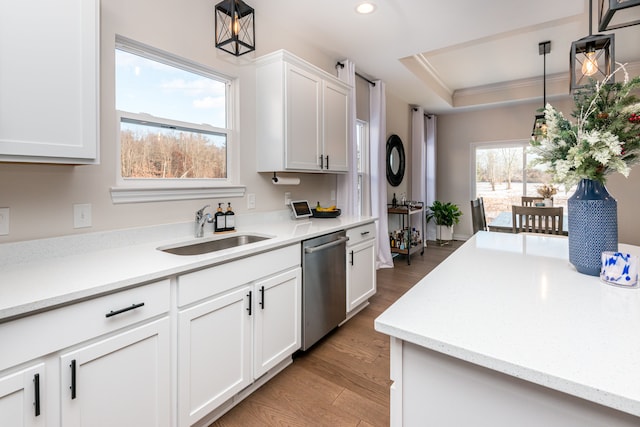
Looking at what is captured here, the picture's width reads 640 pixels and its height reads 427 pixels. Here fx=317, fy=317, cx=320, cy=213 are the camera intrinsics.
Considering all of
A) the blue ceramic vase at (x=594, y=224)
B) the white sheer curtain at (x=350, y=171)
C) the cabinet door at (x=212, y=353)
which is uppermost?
the white sheer curtain at (x=350, y=171)

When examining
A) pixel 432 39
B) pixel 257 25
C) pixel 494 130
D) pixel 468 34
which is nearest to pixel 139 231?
pixel 257 25

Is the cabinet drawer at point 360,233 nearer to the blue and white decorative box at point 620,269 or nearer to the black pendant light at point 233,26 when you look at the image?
the black pendant light at point 233,26

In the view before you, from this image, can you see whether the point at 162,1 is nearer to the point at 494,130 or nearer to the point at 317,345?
the point at 317,345

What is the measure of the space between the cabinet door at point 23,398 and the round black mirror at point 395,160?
15.5 feet

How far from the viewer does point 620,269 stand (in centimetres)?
106

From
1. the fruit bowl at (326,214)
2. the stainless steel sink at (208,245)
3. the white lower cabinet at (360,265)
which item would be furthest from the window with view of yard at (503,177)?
the stainless steel sink at (208,245)

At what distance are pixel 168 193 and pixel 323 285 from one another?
4.10 feet

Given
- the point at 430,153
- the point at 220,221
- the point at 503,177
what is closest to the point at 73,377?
the point at 220,221

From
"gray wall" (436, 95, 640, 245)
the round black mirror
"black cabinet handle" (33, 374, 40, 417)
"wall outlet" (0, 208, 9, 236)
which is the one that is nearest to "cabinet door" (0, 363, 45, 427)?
"black cabinet handle" (33, 374, 40, 417)

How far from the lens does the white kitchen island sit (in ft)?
2.02

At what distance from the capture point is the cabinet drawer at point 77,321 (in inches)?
38.2

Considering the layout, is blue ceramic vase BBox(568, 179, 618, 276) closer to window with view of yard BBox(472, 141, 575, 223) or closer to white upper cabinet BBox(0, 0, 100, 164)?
white upper cabinet BBox(0, 0, 100, 164)

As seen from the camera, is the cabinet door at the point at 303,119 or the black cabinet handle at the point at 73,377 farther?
the cabinet door at the point at 303,119

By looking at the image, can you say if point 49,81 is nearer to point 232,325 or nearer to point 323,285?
point 232,325
